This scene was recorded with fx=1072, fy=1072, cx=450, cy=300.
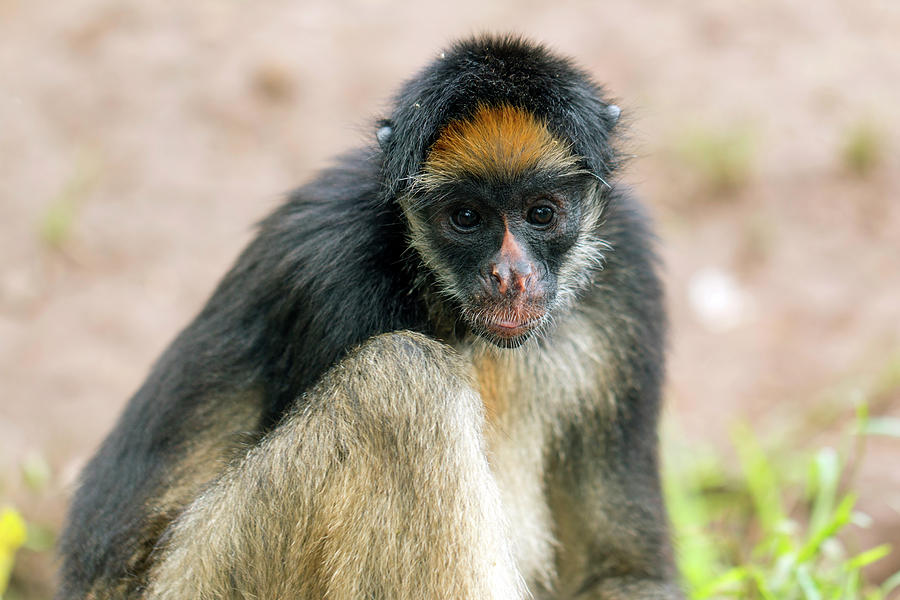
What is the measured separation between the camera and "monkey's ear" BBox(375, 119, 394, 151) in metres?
4.85

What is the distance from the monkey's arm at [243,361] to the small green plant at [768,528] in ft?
8.85

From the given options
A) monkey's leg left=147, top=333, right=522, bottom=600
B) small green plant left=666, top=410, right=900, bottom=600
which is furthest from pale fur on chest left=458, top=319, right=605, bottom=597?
small green plant left=666, top=410, right=900, bottom=600

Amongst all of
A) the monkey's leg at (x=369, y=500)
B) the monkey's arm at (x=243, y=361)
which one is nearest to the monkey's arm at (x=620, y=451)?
the monkey's leg at (x=369, y=500)

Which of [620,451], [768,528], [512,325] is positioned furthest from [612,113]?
[768,528]

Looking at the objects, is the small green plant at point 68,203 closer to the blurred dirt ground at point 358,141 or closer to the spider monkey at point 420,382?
the blurred dirt ground at point 358,141

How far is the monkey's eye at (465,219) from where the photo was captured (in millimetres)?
4812

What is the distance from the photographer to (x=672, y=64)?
11.6 m

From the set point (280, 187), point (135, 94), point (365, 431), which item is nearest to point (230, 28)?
point (135, 94)

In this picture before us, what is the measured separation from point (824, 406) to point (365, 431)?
218 inches

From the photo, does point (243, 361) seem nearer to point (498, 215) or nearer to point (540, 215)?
point (498, 215)

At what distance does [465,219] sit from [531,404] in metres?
1.13

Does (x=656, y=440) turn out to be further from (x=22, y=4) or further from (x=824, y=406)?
(x=22, y=4)

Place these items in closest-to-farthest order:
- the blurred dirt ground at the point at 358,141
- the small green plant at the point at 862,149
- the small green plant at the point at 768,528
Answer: the small green plant at the point at 768,528 < the blurred dirt ground at the point at 358,141 < the small green plant at the point at 862,149

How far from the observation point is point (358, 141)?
10062 millimetres
